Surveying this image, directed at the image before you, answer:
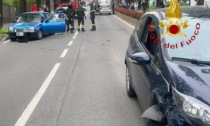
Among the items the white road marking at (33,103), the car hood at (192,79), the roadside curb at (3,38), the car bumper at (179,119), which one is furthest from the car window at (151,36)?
the roadside curb at (3,38)

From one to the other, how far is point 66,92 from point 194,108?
469 centimetres

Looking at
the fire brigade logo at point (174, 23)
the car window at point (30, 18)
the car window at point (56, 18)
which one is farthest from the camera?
the car window at point (56, 18)

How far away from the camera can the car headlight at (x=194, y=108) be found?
323 cm

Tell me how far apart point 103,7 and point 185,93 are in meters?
52.9

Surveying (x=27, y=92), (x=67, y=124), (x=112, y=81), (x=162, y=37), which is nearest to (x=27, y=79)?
(x=27, y=92)

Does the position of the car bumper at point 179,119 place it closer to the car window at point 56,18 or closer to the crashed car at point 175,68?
the crashed car at point 175,68

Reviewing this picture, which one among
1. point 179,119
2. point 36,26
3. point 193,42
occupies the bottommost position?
point 179,119

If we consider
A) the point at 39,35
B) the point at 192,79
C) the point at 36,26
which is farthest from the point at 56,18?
the point at 192,79

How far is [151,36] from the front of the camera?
5352mm

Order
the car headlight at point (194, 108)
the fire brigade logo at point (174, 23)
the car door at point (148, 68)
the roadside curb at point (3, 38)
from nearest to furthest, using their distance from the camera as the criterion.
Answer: the car headlight at point (194, 108) → the car door at point (148, 68) → the fire brigade logo at point (174, 23) → the roadside curb at point (3, 38)

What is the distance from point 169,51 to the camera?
14.4 ft

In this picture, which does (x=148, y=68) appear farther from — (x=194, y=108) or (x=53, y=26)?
(x=53, y=26)

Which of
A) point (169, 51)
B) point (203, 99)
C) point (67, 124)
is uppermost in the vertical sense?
point (169, 51)

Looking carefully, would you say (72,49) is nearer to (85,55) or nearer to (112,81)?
(85,55)
